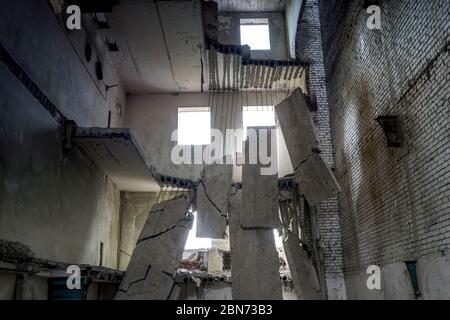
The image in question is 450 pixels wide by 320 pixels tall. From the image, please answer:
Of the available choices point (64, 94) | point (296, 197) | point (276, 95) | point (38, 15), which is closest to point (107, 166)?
point (64, 94)

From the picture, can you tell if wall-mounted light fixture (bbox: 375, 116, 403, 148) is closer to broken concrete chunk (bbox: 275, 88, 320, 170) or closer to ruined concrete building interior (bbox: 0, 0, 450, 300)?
ruined concrete building interior (bbox: 0, 0, 450, 300)

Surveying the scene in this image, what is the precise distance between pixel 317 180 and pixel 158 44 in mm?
4898

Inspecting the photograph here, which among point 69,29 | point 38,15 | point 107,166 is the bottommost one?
point 107,166

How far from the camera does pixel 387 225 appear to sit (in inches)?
295

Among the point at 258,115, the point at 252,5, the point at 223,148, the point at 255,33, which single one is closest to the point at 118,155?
the point at 223,148

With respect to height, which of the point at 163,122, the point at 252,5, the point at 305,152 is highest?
the point at 252,5

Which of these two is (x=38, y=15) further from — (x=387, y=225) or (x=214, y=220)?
(x=387, y=225)

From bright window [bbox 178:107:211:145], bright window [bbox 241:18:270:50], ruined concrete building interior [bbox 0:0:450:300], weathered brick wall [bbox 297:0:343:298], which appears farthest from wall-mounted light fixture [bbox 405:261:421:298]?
bright window [bbox 241:18:270:50]

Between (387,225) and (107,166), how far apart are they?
5745mm

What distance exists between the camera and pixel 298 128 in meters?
8.07

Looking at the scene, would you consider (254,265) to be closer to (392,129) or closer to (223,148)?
(392,129)

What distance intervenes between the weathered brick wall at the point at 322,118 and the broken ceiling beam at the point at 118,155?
4.37 metres

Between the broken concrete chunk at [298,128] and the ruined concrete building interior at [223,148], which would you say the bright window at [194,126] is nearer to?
the ruined concrete building interior at [223,148]

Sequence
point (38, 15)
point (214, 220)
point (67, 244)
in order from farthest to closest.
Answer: point (214, 220) < point (67, 244) < point (38, 15)
